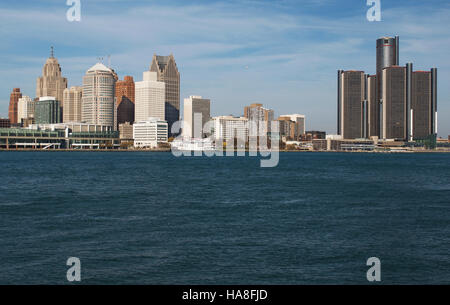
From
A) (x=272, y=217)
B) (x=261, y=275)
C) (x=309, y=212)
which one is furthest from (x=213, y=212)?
(x=261, y=275)

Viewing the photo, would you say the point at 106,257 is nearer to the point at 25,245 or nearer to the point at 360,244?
the point at 25,245

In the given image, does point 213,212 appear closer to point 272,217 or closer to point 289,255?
point 272,217

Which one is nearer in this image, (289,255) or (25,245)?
(289,255)

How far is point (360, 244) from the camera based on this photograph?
2517 cm

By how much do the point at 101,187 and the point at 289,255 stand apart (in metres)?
36.3
